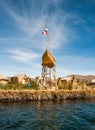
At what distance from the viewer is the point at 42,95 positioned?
36719 mm

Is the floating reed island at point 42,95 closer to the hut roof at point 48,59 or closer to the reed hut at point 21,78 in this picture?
the hut roof at point 48,59

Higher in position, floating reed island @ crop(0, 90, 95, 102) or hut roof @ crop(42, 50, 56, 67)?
hut roof @ crop(42, 50, 56, 67)

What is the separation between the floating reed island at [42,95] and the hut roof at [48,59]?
24.2 ft

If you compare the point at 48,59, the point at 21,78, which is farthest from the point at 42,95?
the point at 21,78

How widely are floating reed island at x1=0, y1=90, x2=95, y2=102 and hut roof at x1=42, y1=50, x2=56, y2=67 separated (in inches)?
290

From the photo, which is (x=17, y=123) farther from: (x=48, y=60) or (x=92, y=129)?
(x=48, y=60)

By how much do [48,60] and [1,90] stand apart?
40.2 ft

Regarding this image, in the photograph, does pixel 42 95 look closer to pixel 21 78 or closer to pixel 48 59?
pixel 48 59

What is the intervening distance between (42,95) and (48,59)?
A: 9162mm

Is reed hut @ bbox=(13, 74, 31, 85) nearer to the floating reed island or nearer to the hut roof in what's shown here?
the hut roof

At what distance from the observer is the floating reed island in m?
34.8

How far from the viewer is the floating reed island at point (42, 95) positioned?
1371 inches

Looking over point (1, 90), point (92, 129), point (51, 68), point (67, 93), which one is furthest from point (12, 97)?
point (92, 129)

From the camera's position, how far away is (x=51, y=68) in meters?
45.1
